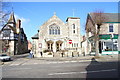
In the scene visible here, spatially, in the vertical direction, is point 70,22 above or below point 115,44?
above

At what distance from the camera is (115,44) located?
30.5 metres

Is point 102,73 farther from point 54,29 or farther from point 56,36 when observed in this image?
point 54,29

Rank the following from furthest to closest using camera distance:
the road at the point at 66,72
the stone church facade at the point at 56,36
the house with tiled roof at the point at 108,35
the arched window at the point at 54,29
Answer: the arched window at the point at 54,29, the stone church facade at the point at 56,36, the house with tiled roof at the point at 108,35, the road at the point at 66,72

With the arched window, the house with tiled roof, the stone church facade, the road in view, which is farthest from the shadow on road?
the arched window

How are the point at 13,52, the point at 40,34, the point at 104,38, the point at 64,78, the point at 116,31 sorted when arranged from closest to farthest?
the point at 64,78, the point at 104,38, the point at 116,31, the point at 40,34, the point at 13,52

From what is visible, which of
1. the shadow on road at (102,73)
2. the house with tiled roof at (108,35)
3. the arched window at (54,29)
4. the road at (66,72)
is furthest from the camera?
the arched window at (54,29)

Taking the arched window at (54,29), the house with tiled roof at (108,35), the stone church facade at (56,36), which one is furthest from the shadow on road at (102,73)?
the arched window at (54,29)

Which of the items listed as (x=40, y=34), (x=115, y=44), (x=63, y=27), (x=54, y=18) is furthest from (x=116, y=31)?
(x=40, y=34)

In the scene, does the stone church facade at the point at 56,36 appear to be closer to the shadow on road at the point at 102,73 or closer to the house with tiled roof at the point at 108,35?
the house with tiled roof at the point at 108,35

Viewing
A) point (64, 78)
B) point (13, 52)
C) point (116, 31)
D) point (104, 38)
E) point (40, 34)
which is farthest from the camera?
point (13, 52)

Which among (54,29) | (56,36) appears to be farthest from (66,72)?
(54,29)

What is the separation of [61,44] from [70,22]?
20.7ft

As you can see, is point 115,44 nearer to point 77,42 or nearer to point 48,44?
point 77,42

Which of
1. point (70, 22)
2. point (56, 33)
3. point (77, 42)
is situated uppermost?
point (70, 22)
